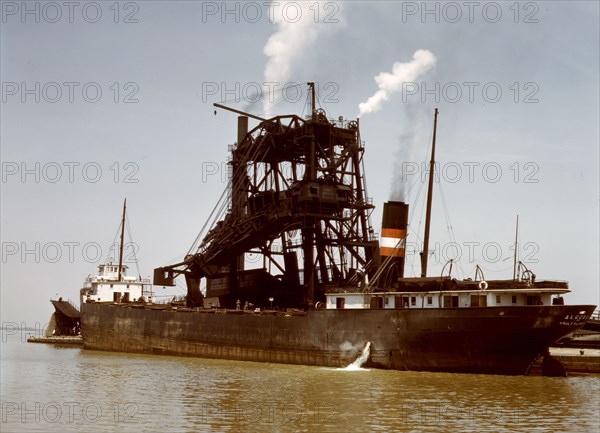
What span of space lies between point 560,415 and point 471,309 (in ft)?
37.7

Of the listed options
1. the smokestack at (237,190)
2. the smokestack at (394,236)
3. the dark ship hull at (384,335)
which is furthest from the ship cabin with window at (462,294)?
the smokestack at (237,190)

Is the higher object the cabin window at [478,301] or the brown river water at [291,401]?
the cabin window at [478,301]

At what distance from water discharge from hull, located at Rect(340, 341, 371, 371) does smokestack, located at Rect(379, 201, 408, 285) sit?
519cm

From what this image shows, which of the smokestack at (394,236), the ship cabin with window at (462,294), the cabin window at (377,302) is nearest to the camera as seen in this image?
the ship cabin with window at (462,294)

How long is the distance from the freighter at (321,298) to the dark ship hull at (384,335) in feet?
0.22

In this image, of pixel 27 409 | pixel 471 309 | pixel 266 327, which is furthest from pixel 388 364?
pixel 27 409

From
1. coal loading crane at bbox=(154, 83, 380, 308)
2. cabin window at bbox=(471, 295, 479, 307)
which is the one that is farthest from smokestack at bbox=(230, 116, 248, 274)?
cabin window at bbox=(471, 295, 479, 307)

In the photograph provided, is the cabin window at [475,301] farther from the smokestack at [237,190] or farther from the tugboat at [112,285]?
the tugboat at [112,285]

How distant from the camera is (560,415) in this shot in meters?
24.3

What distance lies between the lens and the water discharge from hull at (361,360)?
3931 centimetres

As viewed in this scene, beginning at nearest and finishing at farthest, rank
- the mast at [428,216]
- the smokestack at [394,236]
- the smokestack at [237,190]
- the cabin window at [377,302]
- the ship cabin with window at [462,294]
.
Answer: the ship cabin with window at [462,294]
the cabin window at [377,302]
the smokestack at [394,236]
the mast at [428,216]
the smokestack at [237,190]

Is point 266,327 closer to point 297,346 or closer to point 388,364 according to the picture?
point 297,346

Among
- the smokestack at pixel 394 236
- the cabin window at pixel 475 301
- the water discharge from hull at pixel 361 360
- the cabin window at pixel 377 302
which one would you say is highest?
the smokestack at pixel 394 236

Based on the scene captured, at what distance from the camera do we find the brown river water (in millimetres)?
22172
